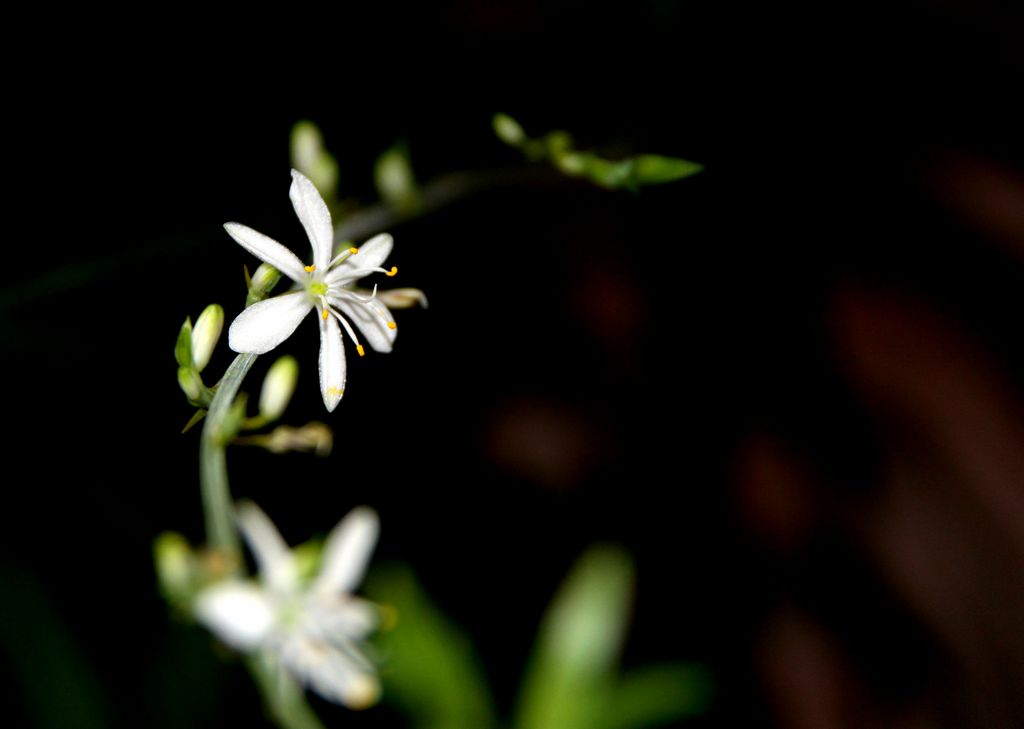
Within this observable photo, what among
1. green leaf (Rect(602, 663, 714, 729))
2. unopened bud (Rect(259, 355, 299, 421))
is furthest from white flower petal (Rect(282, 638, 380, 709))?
green leaf (Rect(602, 663, 714, 729))

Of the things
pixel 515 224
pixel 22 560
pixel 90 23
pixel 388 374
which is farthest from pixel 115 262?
pixel 515 224

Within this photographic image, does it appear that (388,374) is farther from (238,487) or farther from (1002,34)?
(1002,34)

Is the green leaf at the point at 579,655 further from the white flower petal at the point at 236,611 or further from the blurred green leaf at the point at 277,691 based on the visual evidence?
the white flower petal at the point at 236,611

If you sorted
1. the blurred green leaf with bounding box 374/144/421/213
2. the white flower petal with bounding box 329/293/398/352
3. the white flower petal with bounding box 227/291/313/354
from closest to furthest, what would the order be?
the white flower petal with bounding box 227/291/313/354
the white flower petal with bounding box 329/293/398/352
the blurred green leaf with bounding box 374/144/421/213

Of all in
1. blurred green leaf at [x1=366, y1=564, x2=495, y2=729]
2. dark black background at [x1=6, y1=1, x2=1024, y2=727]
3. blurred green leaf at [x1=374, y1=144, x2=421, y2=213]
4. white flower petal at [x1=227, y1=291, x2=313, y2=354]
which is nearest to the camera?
white flower petal at [x1=227, y1=291, x2=313, y2=354]

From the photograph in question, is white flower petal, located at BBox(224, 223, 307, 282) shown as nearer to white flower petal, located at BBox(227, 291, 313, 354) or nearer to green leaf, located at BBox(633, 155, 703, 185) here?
white flower petal, located at BBox(227, 291, 313, 354)

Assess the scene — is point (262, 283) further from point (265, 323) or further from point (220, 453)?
point (220, 453)

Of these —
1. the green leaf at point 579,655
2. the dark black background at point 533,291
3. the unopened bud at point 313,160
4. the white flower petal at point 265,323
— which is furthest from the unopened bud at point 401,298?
the green leaf at point 579,655

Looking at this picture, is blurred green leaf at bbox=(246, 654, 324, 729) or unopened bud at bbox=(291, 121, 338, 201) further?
unopened bud at bbox=(291, 121, 338, 201)
